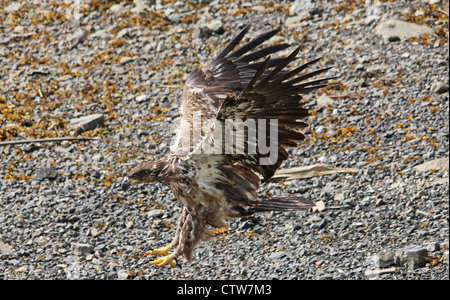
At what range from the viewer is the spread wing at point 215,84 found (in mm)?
7039

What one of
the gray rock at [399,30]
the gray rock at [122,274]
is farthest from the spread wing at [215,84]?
the gray rock at [399,30]

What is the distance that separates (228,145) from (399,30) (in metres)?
5.69

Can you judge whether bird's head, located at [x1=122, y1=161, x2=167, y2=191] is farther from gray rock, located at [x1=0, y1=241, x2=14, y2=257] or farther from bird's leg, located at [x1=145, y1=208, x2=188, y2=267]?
gray rock, located at [x1=0, y1=241, x2=14, y2=257]

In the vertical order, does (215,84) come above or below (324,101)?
below

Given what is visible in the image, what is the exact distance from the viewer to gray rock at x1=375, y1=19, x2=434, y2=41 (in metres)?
10.3

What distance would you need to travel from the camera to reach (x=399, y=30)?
1041 cm

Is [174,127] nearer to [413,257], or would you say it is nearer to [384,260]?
[384,260]

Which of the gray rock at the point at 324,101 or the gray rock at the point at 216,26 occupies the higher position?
the gray rock at the point at 216,26

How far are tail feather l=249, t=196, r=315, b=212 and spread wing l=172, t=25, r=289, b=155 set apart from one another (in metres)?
0.95

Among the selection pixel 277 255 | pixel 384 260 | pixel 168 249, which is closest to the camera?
pixel 384 260

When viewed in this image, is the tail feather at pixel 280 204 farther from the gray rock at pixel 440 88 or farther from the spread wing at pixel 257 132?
the gray rock at pixel 440 88

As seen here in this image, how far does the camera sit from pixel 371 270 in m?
6.55

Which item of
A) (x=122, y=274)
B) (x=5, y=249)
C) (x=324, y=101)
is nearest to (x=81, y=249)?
(x=122, y=274)

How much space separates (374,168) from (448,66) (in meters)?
2.51
